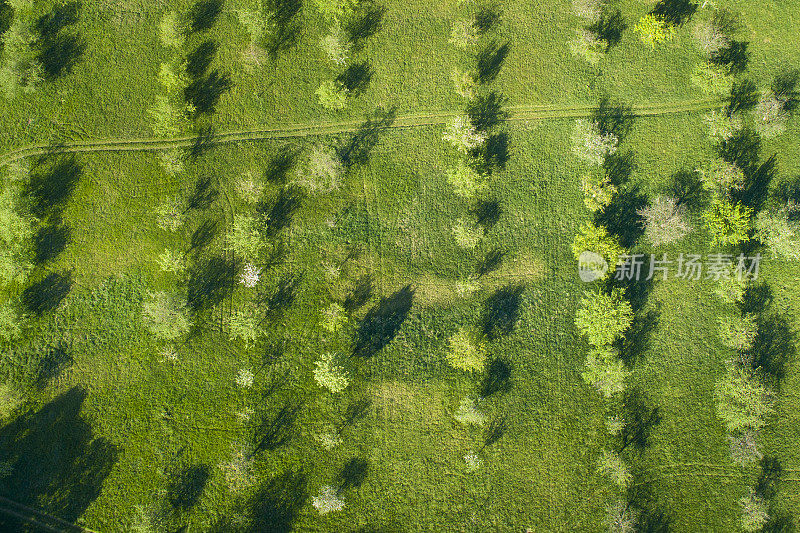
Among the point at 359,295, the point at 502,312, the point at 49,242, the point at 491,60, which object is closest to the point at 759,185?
the point at 502,312

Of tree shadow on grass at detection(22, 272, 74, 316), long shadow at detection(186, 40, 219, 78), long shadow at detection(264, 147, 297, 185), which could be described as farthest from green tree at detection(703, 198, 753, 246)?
tree shadow on grass at detection(22, 272, 74, 316)

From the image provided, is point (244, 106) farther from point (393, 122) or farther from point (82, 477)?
point (82, 477)

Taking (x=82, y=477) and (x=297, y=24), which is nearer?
(x=82, y=477)

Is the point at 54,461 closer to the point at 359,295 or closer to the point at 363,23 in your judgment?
the point at 359,295

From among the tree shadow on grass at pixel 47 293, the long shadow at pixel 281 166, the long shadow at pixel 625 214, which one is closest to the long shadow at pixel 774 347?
the long shadow at pixel 625 214

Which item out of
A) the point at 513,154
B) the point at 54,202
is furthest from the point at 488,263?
the point at 54,202

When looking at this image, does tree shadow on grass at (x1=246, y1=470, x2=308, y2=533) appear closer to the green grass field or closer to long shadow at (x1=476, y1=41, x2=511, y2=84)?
the green grass field
